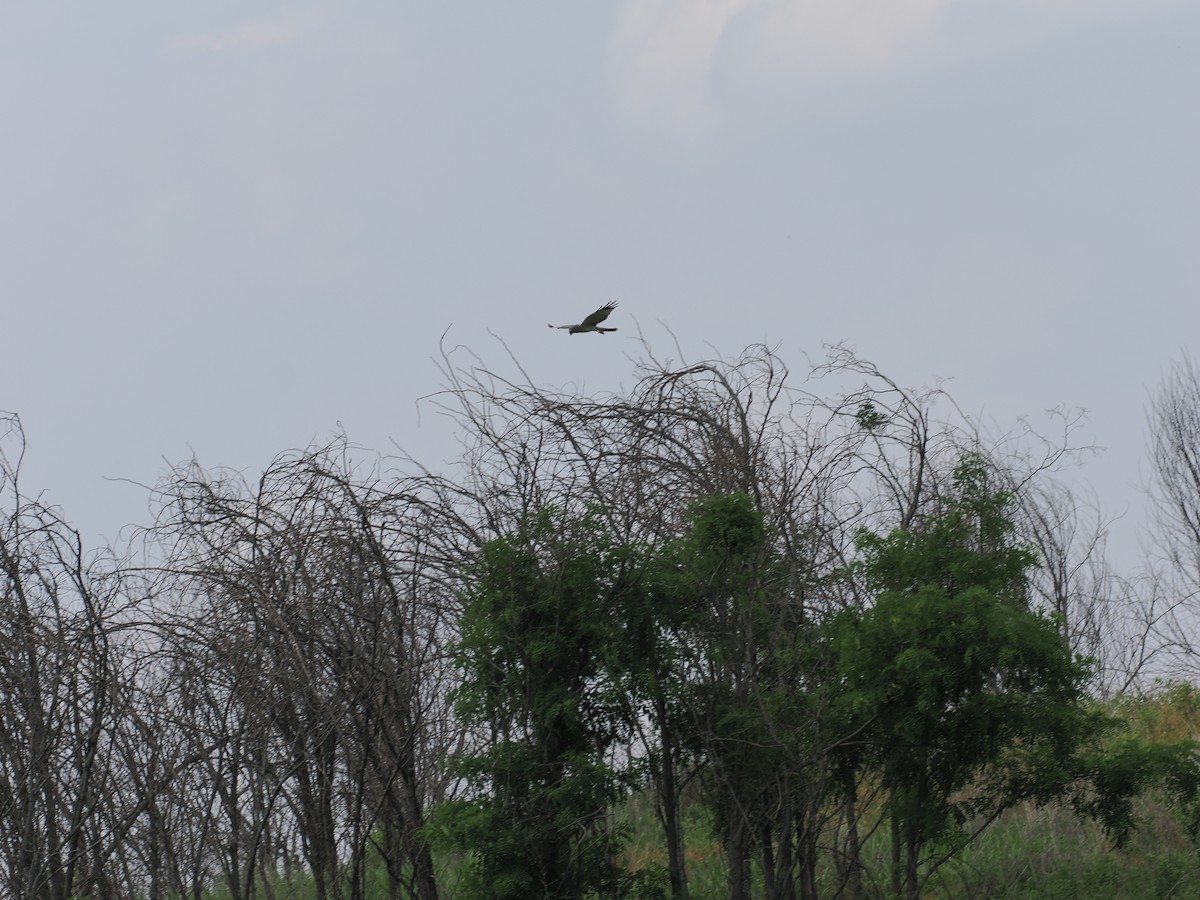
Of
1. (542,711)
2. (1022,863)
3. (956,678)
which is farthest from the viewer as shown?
(1022,863)

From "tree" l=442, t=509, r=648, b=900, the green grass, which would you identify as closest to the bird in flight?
"tree" l=442, t=509, r=648, b=900

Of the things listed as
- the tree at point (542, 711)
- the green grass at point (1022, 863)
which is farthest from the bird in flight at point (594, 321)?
the green grass at point (1022, 863)

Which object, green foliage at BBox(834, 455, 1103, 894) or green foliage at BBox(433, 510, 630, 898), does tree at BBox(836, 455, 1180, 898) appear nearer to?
green foliage at BBox(834, 455, 1103, 894)

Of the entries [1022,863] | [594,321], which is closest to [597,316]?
[594,321]

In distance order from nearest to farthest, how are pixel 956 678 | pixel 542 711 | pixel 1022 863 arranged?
1. pixel 956 678
2. pixel 542 711
3. pixel 1022 863

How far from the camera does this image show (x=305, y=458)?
11.4 m

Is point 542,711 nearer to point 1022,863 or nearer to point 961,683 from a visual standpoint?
point 961,683

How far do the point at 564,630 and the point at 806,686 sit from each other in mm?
2120

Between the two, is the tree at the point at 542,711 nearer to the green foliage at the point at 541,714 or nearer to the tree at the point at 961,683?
the green foliage at the point at 541,714

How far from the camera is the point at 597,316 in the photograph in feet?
33.2

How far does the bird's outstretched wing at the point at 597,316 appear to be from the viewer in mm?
10094

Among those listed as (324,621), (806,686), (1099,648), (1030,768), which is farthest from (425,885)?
(1099,648)

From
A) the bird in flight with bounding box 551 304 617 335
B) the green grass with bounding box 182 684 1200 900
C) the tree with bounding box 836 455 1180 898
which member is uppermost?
the bird in flight with bounding box 551 304 617 335

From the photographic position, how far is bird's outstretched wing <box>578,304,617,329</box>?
10094mm
